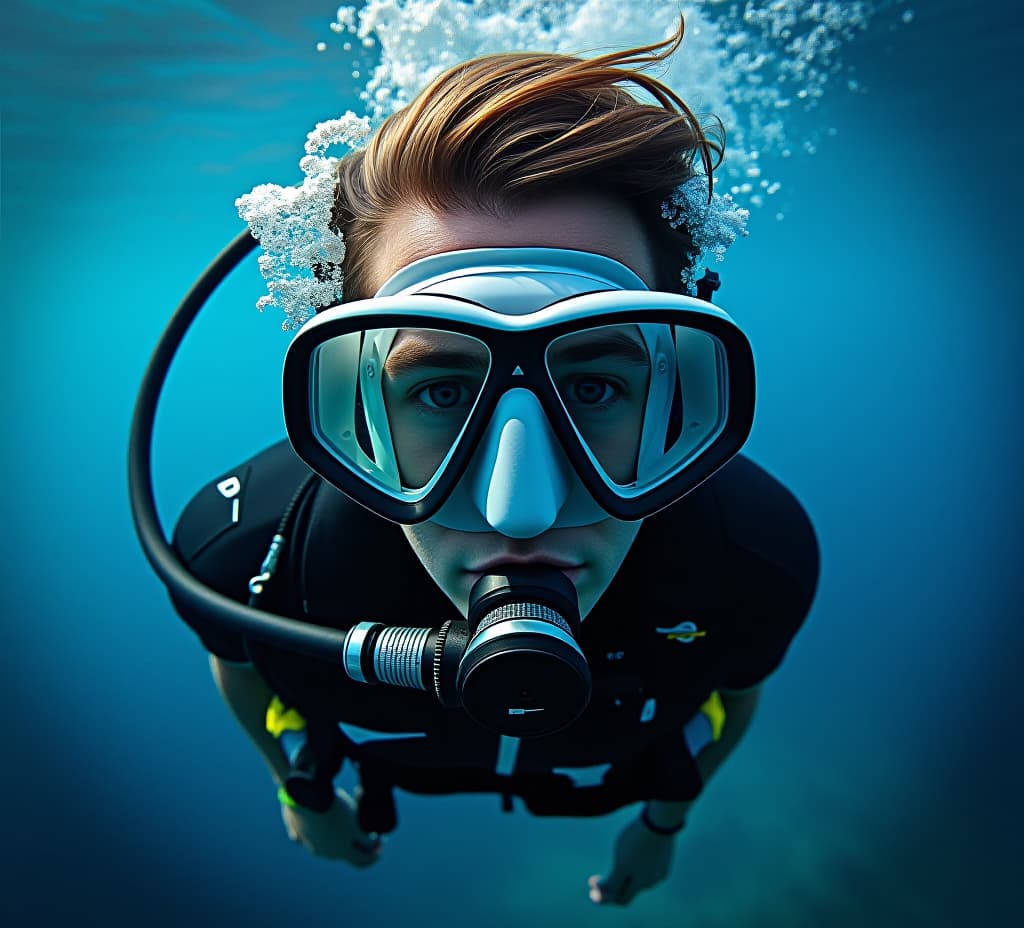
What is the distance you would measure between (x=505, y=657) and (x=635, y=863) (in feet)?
8.11

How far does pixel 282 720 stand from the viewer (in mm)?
2137

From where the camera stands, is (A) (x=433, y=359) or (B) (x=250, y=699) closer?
(A) (x=433, y=359)

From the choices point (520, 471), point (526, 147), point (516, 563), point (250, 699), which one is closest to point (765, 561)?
point (516, 563)

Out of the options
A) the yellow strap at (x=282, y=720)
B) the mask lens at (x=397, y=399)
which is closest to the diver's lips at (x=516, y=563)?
the mask lens at (x=397, y=399)

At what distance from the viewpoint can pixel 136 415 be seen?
2.09m

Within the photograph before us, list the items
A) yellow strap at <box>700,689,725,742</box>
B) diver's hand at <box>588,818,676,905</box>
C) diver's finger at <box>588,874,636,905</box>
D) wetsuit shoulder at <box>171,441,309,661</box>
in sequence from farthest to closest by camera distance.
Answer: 1. diver's finger at <box>588,874,636,905</box>
2. diver's hand at <box>588,818,676,905</box>
3. yellow strap at <box>700,689,725,742</box>
4. wetsuit shoulder at <box>171,441,309,661</box>

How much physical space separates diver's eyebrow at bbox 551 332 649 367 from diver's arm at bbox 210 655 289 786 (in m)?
1.72

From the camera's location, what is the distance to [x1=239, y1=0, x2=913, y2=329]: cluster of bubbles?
1.33 metres

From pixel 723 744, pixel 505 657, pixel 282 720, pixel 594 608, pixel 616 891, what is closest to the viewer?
pixel 505 657

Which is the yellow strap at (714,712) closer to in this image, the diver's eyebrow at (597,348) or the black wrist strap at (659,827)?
the black wrist strap at (659,827)

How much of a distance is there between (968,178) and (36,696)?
14.2 meters

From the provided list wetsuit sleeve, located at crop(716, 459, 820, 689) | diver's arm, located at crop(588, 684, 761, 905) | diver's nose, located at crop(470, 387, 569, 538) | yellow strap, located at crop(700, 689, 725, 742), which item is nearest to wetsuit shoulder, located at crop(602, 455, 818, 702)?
wetsuit sleeve, located at crop(716, 459, 820, 689)

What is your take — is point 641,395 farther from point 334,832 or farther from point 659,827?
point 334,832

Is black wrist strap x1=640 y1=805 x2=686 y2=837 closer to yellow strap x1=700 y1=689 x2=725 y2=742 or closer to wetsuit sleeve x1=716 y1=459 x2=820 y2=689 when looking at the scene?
yellow strap x1=700 y1=689 x2=725 y2=742
